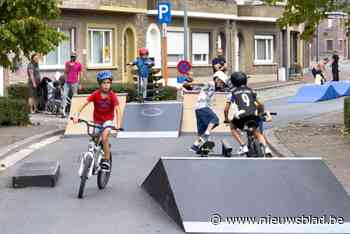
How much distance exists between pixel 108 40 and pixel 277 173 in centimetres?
2705

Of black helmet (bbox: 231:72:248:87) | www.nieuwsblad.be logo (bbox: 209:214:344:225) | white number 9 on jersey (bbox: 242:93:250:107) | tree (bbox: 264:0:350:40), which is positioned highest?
tree (bbox: 264:0:350:40)

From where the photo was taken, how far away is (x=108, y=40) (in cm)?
3575

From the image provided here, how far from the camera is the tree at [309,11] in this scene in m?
18.6

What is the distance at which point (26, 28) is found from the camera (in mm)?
13852

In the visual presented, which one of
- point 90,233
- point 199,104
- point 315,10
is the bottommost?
point 90,233

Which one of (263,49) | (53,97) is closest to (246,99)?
(53,97)

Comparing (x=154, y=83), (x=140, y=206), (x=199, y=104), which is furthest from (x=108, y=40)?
(x=140, y=206)

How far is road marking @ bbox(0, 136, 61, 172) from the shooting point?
14086 millimetres

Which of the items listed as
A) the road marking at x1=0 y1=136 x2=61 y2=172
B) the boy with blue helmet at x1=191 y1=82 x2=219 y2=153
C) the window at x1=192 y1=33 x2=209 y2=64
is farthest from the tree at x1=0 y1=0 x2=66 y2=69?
the window at x1=192 y1=33 x2=209 y2=64

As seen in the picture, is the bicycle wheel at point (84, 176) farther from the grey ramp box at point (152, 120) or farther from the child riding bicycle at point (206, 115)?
the grey ramp box at point (152, 120)

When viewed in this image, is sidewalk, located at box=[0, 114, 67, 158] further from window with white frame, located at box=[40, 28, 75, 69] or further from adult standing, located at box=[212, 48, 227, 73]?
window with white frame, located at box=[40, 28, 75, 69]

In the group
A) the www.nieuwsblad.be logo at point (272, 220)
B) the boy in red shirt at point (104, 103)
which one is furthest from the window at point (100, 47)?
the www.nieuwsblad.be logo at point (272, 220)

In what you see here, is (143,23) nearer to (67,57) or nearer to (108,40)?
(108,40)

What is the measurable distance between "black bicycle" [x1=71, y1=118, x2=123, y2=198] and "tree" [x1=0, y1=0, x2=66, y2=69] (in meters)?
3.27
